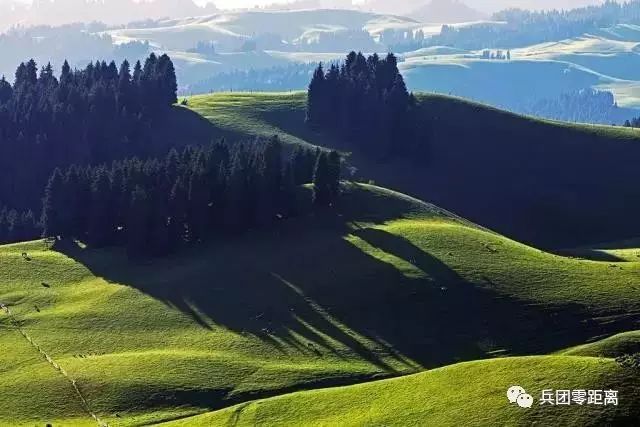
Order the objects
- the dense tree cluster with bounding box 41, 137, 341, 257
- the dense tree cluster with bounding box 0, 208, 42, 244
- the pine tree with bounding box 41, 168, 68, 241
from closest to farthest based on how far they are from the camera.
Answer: the dense tree cluster with bounding box 41, 137, 341, 257 → the pine tree with bounding box 41, 168, 68, 241 → the dense tree cluster with bounding box 0, 208, 42, 244

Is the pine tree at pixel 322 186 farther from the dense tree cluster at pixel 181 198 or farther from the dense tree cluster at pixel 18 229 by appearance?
the dense tree cluster at pixel 18 229

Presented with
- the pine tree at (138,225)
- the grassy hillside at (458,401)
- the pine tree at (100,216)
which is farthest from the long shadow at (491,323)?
the pine tree at (100,216)

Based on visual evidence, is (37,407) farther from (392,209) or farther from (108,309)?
(392,209)

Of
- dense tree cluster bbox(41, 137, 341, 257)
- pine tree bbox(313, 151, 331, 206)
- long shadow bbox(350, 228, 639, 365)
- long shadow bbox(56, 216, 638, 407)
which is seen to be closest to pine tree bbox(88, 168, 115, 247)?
dense tree cluster bbox(41, 137, 341, 257)

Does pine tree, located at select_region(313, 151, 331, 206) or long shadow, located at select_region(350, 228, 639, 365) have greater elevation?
pine tree, located at select_region(313, 151, 331, 206)

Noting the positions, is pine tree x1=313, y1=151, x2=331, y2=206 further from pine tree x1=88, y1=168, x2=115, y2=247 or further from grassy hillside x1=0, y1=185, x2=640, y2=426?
pine tree x1=88, y1=168, x2=115, y2=247

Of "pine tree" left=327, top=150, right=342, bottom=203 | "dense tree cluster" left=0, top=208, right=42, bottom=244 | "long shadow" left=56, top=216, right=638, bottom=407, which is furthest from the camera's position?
"dense tree cluster" left=0, top=208, right=42, bottom=244

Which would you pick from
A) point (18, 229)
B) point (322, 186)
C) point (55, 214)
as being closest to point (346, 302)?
point (322, 186)
